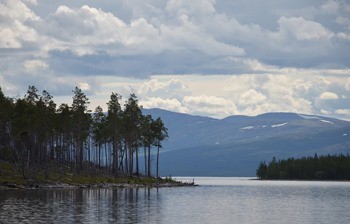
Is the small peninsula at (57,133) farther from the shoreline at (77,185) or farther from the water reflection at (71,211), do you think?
the water reflection at (71,211)

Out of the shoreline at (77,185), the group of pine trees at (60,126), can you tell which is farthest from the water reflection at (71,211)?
the group of pine trees at (60,126)

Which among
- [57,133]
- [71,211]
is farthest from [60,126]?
[71,211]

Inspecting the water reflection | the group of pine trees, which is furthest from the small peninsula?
the water reflection

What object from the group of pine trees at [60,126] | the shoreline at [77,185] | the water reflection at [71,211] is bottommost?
the water reflection at [71,211]

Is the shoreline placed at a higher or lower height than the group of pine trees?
lower

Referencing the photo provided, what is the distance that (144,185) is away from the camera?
16950cm

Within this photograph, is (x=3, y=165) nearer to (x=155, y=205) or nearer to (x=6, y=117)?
(x=6, y=117)

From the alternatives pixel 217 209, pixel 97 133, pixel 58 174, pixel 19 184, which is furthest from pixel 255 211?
pixel 97 133

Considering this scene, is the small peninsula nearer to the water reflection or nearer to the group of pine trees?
the group of pine trees

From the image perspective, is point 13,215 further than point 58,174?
No

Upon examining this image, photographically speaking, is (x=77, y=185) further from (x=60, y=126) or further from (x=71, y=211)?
(x=71, y=211)

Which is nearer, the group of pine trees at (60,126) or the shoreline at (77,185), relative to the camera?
the shoreline at (77,185)

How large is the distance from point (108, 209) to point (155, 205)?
1239 cm

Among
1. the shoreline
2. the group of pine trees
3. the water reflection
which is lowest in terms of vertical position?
the water reflection
